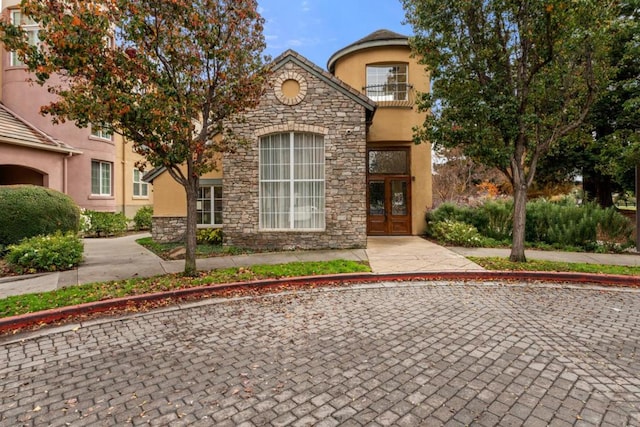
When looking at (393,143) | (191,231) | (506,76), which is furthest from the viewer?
(393,143)

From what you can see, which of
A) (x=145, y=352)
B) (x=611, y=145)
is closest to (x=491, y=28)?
(x=611, y=145)

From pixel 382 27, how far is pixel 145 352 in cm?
1708

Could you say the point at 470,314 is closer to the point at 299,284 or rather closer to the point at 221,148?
the point at 299,284

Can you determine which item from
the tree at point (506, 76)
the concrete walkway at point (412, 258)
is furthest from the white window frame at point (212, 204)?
the tree at point (506, 76)

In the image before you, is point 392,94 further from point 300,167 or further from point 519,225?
point 519,225

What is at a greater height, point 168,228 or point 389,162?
point 389,162

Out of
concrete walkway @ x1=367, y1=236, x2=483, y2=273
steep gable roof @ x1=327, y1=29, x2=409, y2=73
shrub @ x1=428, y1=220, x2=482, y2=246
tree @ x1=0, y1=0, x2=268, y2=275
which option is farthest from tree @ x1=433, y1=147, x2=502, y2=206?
tree @ x1=0, y1=0, x2=268, y2=275

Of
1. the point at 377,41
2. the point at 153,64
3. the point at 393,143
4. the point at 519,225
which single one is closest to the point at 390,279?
the point at 519,225

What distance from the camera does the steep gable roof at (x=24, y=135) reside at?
13048mm

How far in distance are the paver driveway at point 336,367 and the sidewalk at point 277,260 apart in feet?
9.20

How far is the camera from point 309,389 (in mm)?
3184

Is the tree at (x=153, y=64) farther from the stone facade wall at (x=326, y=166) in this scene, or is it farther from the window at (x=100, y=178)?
the window at (x=100, y=178)

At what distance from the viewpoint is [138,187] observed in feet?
69.9

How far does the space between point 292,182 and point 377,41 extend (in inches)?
311
